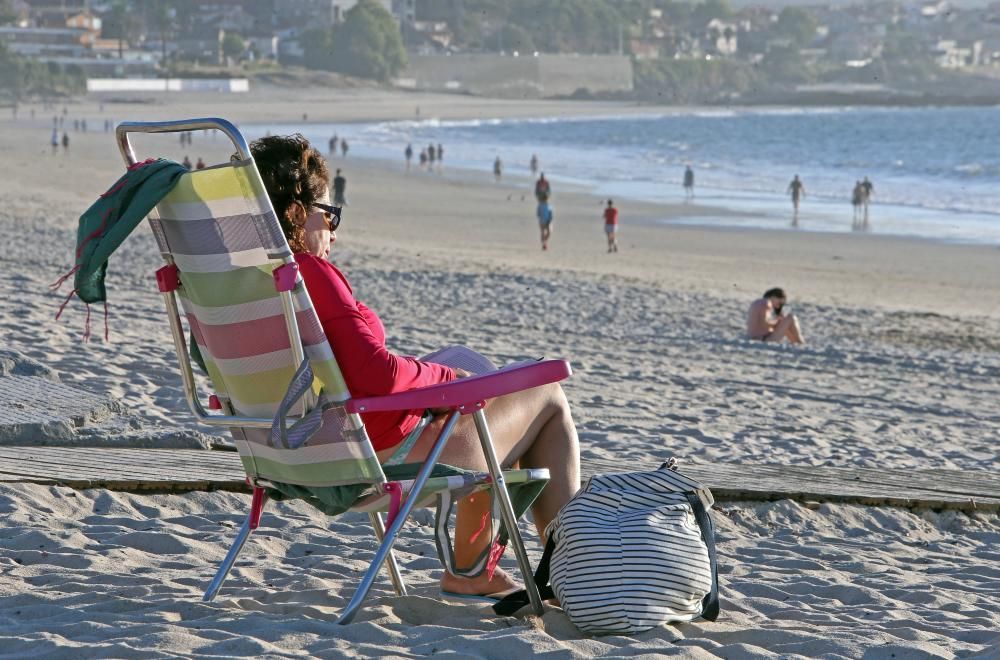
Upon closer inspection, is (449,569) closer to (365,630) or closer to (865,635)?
(365,630)

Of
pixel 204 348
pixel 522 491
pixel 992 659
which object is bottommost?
pixel 992 659

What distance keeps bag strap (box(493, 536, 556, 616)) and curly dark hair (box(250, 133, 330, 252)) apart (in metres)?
0.78

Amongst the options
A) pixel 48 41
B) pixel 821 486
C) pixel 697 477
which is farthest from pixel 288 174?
pixel 48 41

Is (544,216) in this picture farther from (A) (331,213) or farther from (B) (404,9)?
(B) (404,9)

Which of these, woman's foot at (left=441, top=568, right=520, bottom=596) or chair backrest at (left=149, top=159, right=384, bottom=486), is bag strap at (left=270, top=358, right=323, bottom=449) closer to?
chair backrest at (left=149, top=159, right=384, bottom=486)

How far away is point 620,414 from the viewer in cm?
587

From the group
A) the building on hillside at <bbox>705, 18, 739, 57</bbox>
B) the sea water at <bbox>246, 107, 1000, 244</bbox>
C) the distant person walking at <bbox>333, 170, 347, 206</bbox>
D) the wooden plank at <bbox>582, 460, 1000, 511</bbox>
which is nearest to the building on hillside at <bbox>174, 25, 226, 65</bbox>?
the sea water at <bbox>246, 107, 1000, 244</bbox>

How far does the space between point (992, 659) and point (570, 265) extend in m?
13.7

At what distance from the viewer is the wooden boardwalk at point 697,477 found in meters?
3.73

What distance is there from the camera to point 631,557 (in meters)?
2.67

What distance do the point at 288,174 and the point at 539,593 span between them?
971 mm

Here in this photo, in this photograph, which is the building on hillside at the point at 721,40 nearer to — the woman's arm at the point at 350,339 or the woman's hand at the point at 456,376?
the woman's hand at the point at 456,376

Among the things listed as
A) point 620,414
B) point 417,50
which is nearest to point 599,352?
point 620,414

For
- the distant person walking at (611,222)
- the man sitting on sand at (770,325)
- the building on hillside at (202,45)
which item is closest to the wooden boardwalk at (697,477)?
the man sitting on sand at (770,325)
